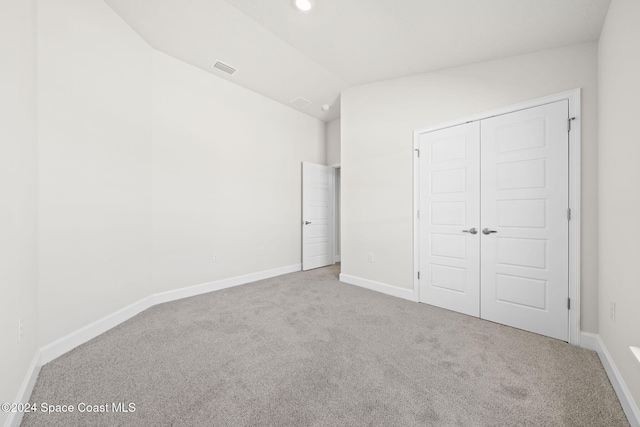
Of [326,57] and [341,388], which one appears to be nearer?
[341,388]

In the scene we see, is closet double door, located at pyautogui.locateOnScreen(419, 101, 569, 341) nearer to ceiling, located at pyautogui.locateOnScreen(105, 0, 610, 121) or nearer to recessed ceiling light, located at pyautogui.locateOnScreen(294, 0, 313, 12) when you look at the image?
ceiling, located at pyautogui.locateOnScreen(105, 0, 610, 121)

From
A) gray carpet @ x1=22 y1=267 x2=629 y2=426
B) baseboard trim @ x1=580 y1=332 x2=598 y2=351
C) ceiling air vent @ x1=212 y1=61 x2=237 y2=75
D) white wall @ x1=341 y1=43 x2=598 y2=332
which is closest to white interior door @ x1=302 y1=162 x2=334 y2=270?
white wall @ x1=341 y1=43 x2=598 y2=332

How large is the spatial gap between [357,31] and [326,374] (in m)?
3.17

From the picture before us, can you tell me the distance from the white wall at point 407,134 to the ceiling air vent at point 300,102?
759 millimetres

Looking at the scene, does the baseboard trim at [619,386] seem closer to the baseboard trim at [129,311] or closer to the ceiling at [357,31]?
the ceiling at [357,31]

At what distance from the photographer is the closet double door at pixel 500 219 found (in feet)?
7.23

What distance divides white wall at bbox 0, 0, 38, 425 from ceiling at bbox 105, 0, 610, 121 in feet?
3.84

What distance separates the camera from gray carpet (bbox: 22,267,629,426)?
1334 mm

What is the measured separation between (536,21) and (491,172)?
1315 millimetres

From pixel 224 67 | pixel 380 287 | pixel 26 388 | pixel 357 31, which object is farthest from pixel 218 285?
pixel 357 31

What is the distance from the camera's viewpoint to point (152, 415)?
52.1 inches

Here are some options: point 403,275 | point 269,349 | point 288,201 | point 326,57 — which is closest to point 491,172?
point 403,275

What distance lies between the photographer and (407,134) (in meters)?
3.22

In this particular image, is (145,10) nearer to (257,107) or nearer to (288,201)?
(257,107)
